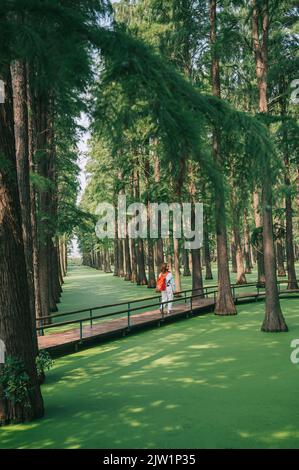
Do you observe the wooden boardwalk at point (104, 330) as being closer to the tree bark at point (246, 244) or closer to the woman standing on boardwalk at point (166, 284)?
the woman standing on boardwalk at point (166, 284)

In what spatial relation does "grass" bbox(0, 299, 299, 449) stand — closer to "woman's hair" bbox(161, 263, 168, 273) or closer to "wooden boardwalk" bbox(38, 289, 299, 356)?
"wooden boardwalk" bbox(38, 289, 299, 356)

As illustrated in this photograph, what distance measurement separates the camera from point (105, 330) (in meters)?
15.3

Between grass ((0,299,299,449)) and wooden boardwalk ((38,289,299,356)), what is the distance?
0.45m

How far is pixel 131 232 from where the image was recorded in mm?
39375

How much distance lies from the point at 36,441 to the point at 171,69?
5.64 meters

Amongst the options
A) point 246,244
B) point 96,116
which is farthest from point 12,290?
point 246,244

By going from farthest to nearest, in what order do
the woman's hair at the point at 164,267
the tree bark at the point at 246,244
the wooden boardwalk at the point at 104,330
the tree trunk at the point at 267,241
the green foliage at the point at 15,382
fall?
the tree bark at the point at 246,244, the woman's hair at the point at 164,267, the tree trunk at the point at 267,241, the wooden boardwalk at the point at 104,330, the green foliage at the point at 15,382

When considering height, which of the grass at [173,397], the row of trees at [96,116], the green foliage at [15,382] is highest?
the row of trees at [96,116]

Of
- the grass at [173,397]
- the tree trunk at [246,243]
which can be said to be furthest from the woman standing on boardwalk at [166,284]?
the tree trunk at [246,243]

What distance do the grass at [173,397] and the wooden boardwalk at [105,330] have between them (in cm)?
45

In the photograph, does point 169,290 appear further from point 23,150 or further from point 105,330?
point 23,150

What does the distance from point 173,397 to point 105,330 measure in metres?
6.92

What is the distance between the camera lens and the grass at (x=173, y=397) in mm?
6754
